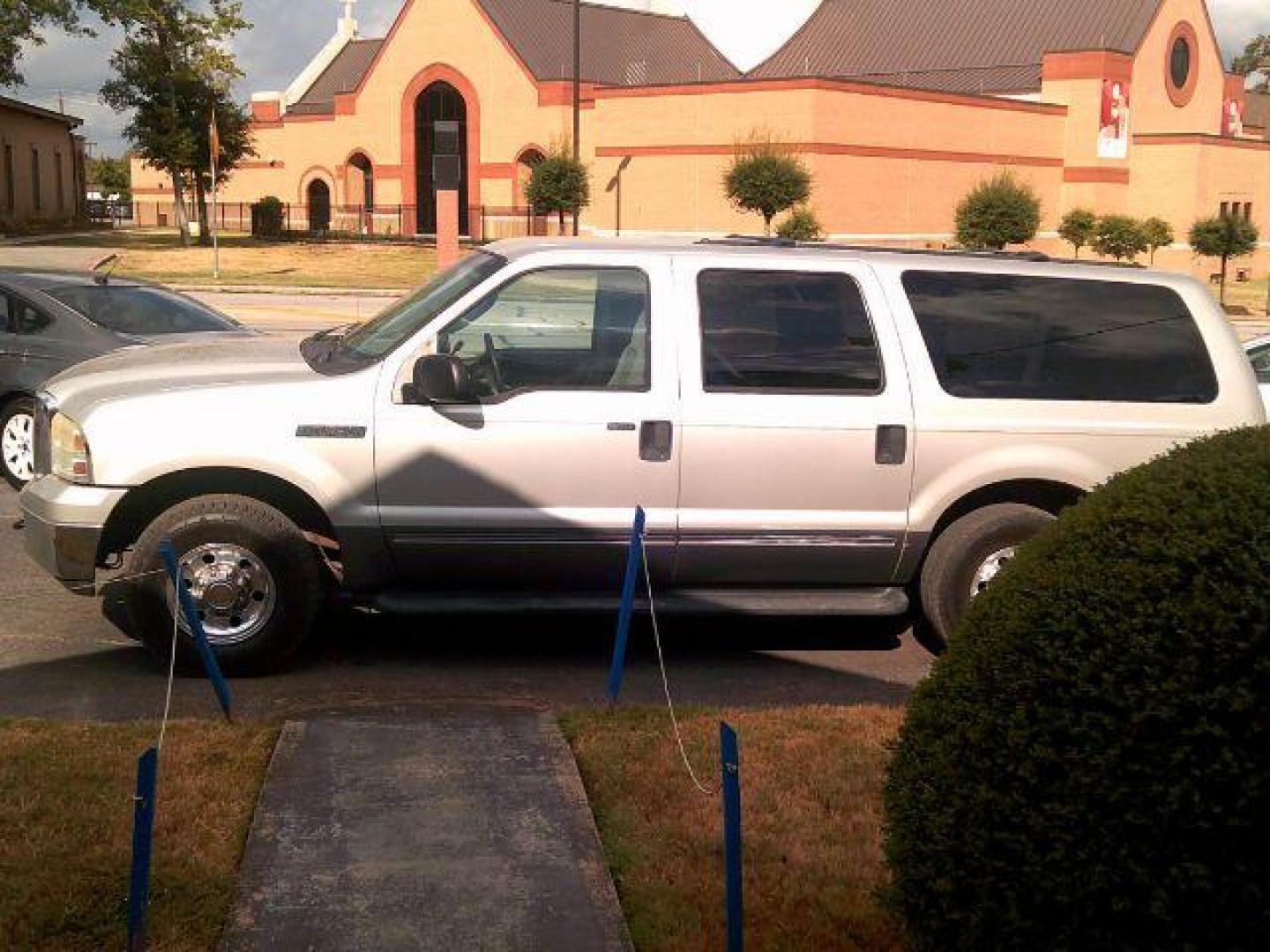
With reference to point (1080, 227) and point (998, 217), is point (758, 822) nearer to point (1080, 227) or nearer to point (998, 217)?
point (998, 217)

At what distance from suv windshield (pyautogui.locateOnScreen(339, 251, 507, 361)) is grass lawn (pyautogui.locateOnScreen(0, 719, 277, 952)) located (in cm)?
199

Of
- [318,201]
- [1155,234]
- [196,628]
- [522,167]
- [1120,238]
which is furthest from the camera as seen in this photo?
[318,201]

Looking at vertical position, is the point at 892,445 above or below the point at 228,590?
above

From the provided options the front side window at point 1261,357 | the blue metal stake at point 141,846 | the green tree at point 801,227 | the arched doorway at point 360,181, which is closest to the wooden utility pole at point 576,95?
the green tree at point 801,227

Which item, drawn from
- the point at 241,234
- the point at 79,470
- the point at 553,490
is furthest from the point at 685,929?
the point at 241,234

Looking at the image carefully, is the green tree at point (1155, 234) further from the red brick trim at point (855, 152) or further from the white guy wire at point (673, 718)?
the white guy wire at point (673, 718)

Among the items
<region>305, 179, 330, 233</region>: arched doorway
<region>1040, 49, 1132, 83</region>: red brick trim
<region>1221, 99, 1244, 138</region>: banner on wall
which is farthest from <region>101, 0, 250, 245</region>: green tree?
<region>1221, 99, 1244, 138</region>: banner on wall

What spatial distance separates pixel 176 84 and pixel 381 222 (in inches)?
589

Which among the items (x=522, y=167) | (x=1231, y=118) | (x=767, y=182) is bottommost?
(x=767, y=182)

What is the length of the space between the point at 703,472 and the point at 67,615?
3495mm

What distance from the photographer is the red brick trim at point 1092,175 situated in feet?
196

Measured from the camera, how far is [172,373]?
22.6ft

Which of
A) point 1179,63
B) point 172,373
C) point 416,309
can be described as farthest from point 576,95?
point 172,373

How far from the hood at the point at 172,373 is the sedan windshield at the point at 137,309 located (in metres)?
4.48
